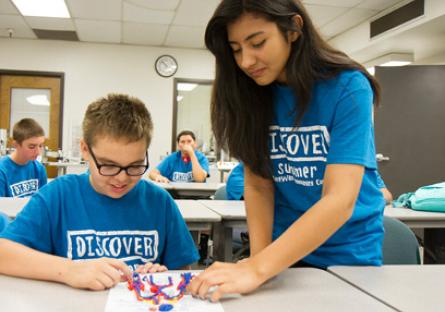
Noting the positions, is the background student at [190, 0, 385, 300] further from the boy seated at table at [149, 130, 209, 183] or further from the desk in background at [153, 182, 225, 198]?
the boy seated at table at [149, 130, 209, 183]

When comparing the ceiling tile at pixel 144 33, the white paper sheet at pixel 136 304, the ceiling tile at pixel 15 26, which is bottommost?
the white paper sheet at pixel 136 304

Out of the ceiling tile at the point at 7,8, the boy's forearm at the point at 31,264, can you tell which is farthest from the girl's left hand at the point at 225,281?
the ceiling tile at the point at 7,8

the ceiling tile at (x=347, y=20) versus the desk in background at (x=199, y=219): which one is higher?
the ceiling tile at (x=347, y=20)

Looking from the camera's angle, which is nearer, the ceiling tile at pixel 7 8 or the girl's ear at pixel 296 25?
the girl's ear at pixel 296 25

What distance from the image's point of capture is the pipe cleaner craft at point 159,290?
0.76 m

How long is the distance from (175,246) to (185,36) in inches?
190

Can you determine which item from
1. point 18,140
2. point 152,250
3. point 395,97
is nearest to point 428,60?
point 395,97

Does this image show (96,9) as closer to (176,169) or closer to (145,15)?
(145,15)

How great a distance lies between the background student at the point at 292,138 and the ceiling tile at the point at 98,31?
4.43m

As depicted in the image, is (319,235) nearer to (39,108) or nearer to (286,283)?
(286,283)

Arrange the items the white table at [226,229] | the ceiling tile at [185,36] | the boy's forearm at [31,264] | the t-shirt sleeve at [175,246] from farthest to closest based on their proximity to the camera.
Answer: the ceiling tile at [185,36]
the white table at [226,229]
the t-shirt sleeve at [175,246]
the boy's forearm at [31,264]

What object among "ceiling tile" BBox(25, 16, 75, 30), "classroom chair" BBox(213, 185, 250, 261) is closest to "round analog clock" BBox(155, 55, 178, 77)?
"ceiling tile" BBox(25, 16, 75, 30)

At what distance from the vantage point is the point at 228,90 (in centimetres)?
113

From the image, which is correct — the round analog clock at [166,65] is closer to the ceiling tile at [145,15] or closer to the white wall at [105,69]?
the white wall at [105,69]
